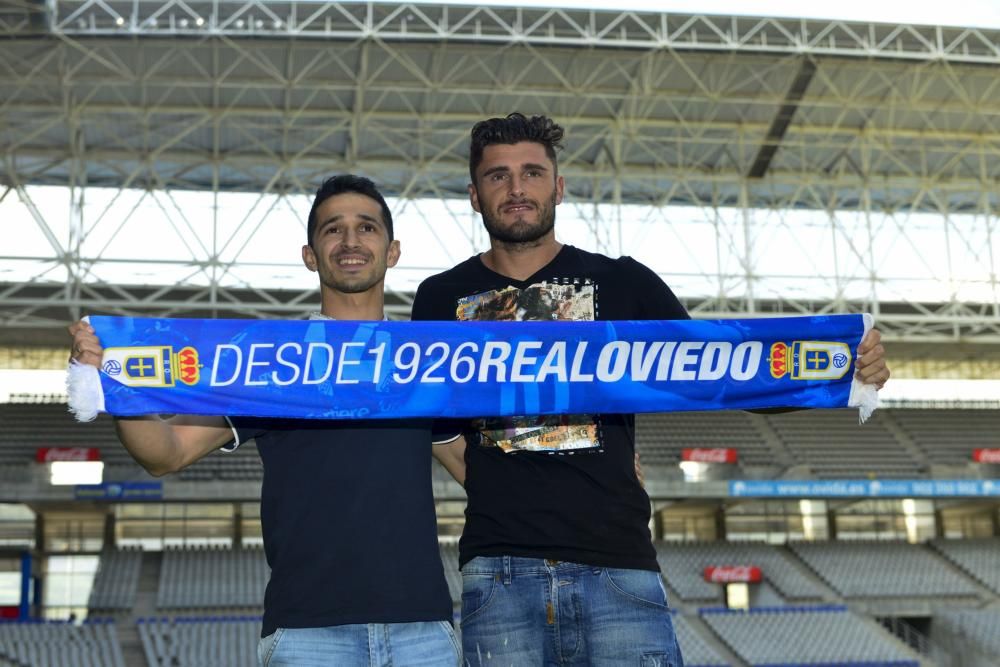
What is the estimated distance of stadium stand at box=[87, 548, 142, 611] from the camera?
102ft

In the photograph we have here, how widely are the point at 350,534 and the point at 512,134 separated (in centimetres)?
166

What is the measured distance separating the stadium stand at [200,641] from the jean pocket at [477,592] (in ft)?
75.1

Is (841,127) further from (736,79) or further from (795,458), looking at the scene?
(795,458)

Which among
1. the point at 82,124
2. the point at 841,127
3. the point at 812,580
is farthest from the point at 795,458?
the point at 82,124

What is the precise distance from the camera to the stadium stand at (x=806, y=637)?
28.5 metres

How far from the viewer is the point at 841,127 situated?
31.4 metres

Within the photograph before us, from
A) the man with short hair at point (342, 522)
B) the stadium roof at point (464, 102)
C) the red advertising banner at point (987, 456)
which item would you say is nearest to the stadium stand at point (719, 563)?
the red advertising banner at point (987, 456)

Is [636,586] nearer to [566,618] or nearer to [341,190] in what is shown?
[566,618]

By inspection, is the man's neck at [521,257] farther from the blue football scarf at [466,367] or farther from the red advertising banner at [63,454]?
the red advertising banner at [63,454]

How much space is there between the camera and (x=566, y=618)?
13.2 feet

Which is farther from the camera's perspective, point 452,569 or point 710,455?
point 710,455

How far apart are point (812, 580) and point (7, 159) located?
83.9 feet

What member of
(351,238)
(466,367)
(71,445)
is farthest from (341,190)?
(71,445)

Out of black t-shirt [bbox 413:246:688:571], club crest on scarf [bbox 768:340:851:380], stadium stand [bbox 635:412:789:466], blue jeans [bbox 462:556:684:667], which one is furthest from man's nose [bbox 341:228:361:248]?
stadium stand [bbox 635:412:789:466]
